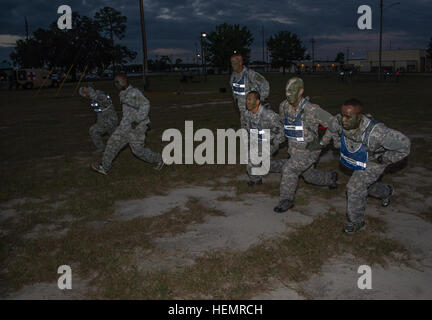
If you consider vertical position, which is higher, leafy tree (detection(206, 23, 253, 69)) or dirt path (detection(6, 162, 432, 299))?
leafy tree (detection(206, 23, 253, 69))

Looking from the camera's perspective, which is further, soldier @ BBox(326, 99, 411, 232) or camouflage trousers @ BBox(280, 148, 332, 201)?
camouflage trousers @ BBox(280, 148, 332, 201)

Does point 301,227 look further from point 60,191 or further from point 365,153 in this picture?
point 60,191

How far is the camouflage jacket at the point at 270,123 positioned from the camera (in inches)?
235

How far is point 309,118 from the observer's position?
544cm

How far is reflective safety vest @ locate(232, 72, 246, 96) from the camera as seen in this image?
767 cm

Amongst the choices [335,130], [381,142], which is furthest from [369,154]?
[335,130]

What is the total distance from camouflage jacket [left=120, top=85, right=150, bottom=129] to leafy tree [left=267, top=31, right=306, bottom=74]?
289 feet

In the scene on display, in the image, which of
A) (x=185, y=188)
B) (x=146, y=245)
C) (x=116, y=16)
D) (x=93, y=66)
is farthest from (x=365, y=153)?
(x=116, y=16)

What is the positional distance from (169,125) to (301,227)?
32.2 feet

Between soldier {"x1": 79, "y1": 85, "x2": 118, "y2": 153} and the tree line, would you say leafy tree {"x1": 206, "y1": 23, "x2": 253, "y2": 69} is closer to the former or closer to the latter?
the tree line

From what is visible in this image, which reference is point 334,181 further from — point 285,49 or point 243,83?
point 285,49

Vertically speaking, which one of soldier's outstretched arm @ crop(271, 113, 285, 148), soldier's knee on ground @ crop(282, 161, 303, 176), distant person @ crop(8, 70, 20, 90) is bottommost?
soldier's knee on ground @ crop(282, 161, 303, 176)

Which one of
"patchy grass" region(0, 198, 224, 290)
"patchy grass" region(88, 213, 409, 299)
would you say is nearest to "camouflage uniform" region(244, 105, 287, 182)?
"patchy grass" region(0, 198, 224, 290)

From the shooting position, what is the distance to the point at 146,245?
15.1 ft
